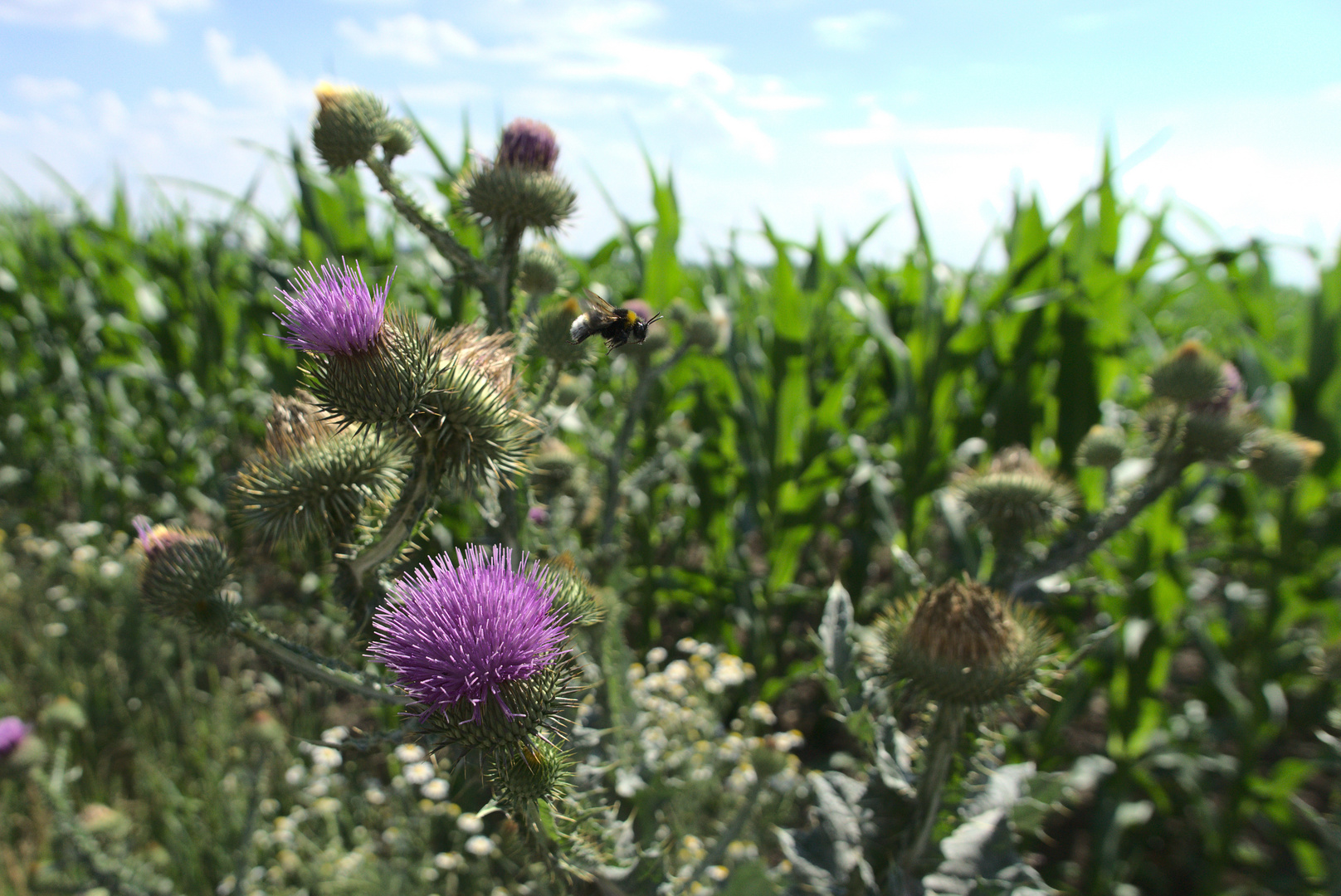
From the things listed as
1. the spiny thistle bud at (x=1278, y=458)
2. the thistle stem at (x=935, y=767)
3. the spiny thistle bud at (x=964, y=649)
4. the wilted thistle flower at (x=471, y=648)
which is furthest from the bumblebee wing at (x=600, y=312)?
the spiny thistle bud at (x=1278, y=458)

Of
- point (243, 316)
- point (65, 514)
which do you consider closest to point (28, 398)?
point (65, 514)

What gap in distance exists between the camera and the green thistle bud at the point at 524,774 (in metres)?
1.06

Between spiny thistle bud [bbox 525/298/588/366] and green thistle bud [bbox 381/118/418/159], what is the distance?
599 mm

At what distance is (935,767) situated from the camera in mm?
1787

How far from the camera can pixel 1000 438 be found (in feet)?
12.3

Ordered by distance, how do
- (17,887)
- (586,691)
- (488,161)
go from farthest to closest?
(17,887), (488,161), (586,691)

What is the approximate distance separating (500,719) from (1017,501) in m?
2.07

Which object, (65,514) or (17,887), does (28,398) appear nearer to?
(65,514)

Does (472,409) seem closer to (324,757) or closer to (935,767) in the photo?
(935,767)

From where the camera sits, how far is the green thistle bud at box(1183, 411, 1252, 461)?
2406mm

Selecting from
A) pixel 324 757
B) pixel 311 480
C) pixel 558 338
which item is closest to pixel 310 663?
pixel 311 480

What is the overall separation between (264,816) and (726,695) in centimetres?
243

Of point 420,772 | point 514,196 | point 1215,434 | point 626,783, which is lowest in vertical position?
point 420,772

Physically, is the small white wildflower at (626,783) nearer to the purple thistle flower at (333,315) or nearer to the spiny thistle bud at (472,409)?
the spiny thistle bud at (472,409)
